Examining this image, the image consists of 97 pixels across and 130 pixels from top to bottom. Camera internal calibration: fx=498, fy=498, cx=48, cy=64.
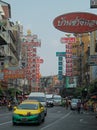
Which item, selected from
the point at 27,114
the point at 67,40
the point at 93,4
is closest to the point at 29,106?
the point at 27,114

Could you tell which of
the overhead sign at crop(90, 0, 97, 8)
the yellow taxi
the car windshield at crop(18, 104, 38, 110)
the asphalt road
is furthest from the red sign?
the car windshield at crop(18, 104, 38, 110)

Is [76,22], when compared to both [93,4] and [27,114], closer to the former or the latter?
[93,4]

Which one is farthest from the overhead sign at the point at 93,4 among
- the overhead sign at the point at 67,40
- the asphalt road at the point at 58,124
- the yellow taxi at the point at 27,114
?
the overhead sign at the point at 67,40

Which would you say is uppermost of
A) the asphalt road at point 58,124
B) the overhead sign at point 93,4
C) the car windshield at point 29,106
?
the overhead sign at point 93,4

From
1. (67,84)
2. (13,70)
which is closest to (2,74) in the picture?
(13,70)

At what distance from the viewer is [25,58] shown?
15800cm

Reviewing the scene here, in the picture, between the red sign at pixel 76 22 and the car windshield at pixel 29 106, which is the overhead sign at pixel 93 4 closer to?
the red sign at pixel 76 22

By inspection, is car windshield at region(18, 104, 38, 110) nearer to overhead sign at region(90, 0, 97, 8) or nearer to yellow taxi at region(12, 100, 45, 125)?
yellow taxi at region(12, 100, 45, 125)

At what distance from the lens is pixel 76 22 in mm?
21281

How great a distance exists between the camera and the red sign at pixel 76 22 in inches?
840

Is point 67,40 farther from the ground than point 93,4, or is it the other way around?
point 67,40

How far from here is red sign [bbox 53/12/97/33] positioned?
21.3 m

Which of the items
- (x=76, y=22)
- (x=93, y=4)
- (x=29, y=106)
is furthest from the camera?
(x=29, y=106)

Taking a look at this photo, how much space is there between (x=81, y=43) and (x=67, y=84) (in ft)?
49.2
